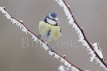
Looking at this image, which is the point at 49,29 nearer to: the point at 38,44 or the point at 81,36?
the point at 81,36

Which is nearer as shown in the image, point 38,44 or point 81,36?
point 81,36

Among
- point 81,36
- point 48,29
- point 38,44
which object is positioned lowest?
point 81,36

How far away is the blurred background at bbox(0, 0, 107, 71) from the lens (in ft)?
8.50

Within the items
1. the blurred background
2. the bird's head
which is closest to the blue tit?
the bird's head

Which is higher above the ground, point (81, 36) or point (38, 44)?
point (38, 44)

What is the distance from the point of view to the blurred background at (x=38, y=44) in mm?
2592

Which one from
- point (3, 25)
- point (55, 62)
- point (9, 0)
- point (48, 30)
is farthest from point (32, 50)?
point (48, 30)

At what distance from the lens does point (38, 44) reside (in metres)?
2.65

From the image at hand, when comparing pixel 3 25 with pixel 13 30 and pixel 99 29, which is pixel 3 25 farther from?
pixel 99 29

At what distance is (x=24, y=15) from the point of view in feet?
9.30

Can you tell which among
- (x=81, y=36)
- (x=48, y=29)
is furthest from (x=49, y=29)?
(x=81, y=36)

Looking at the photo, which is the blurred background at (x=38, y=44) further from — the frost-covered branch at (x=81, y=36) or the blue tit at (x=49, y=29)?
the frost-covered branch at (x=81, y=36)

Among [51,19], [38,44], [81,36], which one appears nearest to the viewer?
[81,36]

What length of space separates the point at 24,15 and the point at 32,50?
56cm
